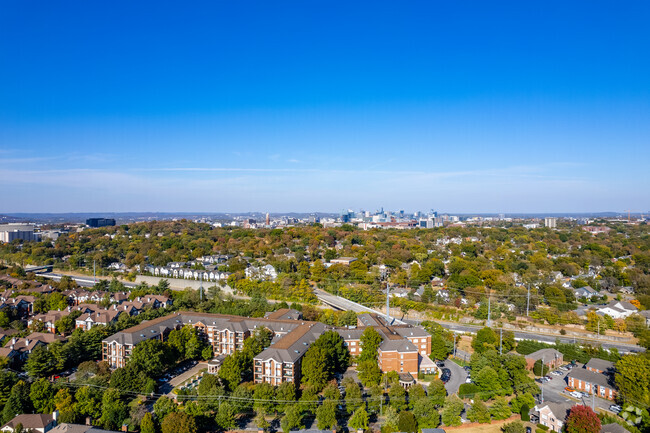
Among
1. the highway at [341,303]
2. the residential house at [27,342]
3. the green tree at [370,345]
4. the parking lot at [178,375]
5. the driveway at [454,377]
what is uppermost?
the green tree at [370,345]

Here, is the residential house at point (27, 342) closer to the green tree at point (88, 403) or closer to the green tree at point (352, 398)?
the green tree at point (88, 403)

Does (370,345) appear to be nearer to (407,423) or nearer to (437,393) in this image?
(437,393)

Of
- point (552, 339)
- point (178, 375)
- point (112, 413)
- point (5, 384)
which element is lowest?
point (552, 339)

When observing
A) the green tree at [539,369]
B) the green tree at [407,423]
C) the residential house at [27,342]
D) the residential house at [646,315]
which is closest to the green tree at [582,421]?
the green tree at [407,423]

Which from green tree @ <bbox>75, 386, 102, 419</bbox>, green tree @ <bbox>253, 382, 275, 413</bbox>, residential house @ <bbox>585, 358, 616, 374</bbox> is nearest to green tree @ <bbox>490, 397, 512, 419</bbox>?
residential house @ <bbox>585, 358, 616, 374</bbox>

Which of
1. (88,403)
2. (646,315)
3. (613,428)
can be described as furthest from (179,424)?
(646,315)

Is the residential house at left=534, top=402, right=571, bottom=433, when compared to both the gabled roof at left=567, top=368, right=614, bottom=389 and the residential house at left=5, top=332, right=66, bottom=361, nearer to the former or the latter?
the gabled roof at left=567, top=368, right=614, bottom=389

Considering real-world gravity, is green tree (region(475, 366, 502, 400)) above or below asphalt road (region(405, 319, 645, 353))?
above
